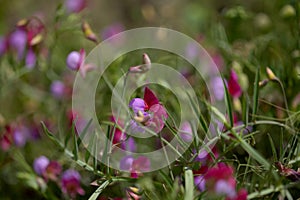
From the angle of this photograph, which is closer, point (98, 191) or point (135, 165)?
point (98, 191)

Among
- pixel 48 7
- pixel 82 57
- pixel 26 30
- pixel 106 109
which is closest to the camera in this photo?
pixel 82 57

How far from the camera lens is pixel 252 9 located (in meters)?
1.94

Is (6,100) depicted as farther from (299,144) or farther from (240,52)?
(299,144)

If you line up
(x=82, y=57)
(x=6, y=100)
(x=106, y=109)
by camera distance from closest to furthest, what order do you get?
(x=82, y=57) → (x=106, y=109) → (x=6, y=100)

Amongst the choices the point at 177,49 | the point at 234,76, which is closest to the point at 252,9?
the point at 177,49

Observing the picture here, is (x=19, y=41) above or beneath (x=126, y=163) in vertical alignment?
above

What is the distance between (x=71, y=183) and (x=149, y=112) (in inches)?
9.9

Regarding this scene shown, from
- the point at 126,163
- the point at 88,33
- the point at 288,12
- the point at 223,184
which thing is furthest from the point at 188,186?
the point at 288,12

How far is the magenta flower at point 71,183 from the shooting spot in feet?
3.40

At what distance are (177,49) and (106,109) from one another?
294 mm

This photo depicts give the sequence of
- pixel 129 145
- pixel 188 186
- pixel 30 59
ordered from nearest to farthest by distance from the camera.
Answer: pixel 188 186
pixel 129 145
pixel 30 59

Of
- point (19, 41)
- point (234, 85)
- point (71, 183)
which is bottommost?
point (71, 183)

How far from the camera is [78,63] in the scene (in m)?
1.09

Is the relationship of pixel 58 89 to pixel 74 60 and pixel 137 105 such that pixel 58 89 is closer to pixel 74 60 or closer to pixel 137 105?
pixel 74 60
